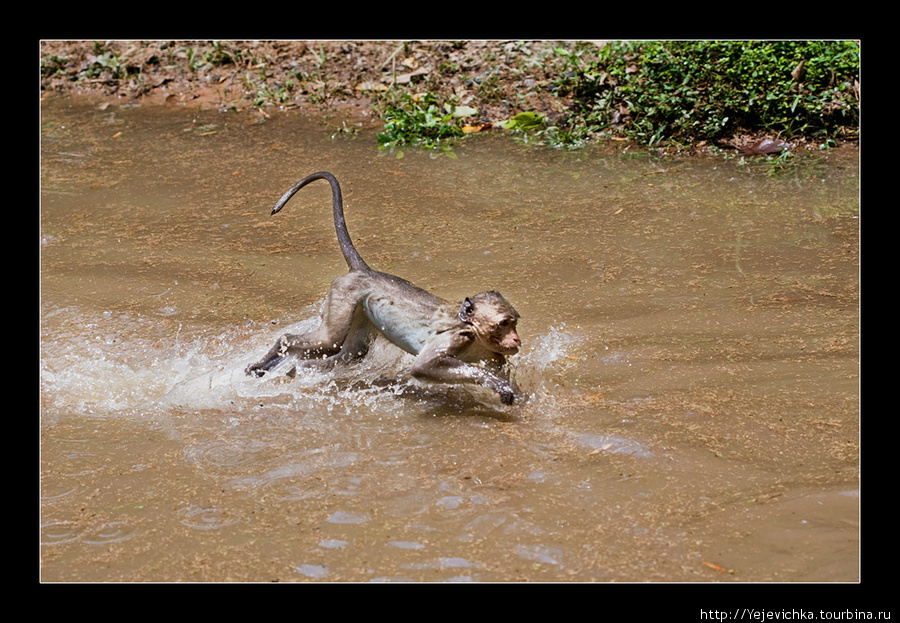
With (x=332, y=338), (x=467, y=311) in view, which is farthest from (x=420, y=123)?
(x=467, y=311)

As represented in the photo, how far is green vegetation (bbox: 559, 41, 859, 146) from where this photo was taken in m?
10.6

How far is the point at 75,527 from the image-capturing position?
4590 mm

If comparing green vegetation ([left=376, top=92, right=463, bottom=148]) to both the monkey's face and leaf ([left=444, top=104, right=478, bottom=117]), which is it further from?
the monkey's face

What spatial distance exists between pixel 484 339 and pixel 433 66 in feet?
26.7

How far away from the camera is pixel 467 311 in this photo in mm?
5703

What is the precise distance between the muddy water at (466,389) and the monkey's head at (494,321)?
463 mm

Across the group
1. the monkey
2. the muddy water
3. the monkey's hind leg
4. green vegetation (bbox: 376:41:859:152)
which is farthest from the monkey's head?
green vegetation (bbox: 376:41:859:152)

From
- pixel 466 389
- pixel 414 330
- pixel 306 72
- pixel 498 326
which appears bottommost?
pixel 466 389

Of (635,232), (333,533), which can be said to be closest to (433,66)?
(635,232)

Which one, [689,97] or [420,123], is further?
[420,123]

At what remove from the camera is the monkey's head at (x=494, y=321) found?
5586mm

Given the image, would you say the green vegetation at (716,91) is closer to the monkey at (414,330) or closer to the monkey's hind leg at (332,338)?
the monkey at (414,330)

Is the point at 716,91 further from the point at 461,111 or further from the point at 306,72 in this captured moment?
the point at 306,72

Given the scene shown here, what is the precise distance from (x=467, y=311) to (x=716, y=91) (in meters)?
6.53
